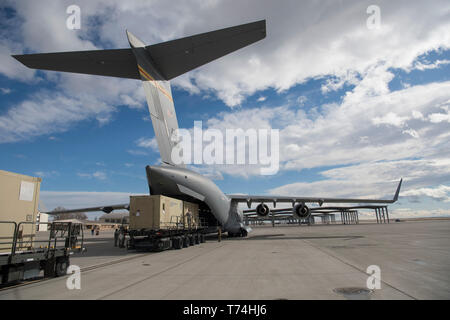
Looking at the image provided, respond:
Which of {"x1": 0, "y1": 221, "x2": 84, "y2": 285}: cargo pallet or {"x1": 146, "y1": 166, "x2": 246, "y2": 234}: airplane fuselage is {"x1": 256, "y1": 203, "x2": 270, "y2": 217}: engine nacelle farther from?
{"x1": 0, "y1": 221, "x2": 84, "y2": 285}: cargo pallet

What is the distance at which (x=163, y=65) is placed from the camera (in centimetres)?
1360

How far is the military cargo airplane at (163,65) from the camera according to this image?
35.4 ft

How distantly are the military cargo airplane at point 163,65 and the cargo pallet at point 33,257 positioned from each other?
6626 mm

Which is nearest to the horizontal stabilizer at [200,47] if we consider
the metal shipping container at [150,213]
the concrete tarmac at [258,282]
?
the metal shipping container at [150,213]

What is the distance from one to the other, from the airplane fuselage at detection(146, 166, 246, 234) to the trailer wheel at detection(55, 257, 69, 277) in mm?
6706

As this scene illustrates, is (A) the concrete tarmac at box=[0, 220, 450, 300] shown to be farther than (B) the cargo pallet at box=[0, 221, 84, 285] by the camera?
No

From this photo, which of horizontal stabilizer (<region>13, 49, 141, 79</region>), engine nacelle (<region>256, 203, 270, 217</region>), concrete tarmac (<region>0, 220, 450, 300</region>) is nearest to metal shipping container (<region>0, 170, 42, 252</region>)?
concrete tarmac (<region>0, 220, 450, 300</region>)

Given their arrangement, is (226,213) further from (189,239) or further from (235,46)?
(235,46)

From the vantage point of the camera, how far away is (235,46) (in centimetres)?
1101

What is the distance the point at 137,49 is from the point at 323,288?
11751mm

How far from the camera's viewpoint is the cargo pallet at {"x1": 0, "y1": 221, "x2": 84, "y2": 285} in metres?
5.73

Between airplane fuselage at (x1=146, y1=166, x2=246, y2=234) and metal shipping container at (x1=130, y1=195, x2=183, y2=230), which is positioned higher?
airplane fuselage at (x1=146, y1=166, x2=246, y2=234)

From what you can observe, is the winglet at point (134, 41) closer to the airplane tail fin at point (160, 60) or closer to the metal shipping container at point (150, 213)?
the airplane tail fin at point (160, 60)
